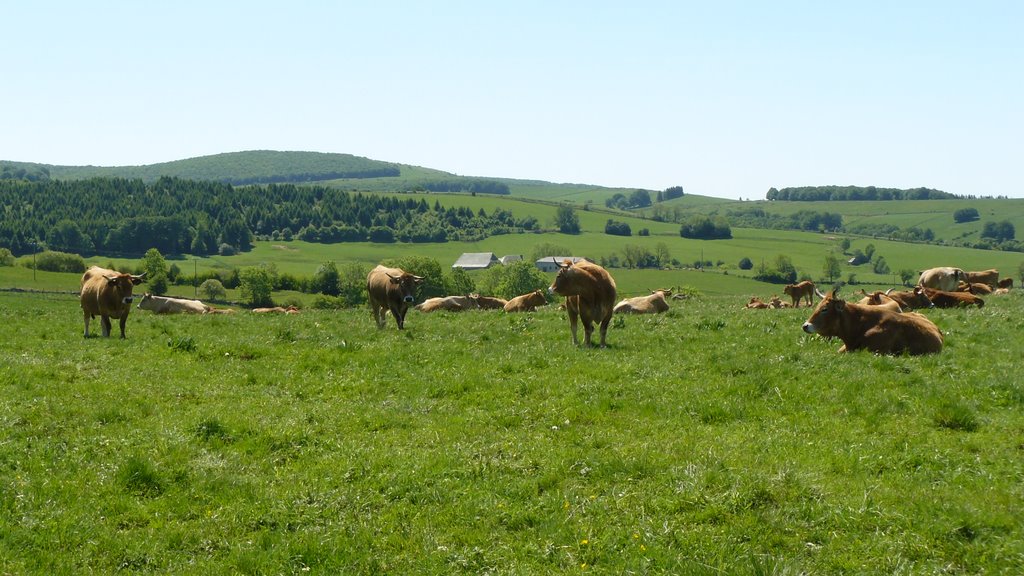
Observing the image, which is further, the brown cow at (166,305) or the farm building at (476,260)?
the farm building at (476,260)

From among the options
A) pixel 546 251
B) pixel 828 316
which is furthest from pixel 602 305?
pixel 546 251

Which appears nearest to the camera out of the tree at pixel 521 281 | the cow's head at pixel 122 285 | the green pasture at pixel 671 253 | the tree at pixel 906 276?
the cow's head at pixel 122 285

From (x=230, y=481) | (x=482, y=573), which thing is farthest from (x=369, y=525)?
(x=230, y=481)

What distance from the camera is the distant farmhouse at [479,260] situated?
507ft

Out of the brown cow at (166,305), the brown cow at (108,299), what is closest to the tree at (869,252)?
the brown cow at (166,305)

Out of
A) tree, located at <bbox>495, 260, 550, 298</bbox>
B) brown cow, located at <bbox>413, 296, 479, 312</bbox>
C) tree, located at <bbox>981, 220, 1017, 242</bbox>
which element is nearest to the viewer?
brown cow, located at <bbox>413, 296, 479, 312</bbox>

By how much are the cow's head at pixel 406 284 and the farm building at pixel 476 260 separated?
12534cm

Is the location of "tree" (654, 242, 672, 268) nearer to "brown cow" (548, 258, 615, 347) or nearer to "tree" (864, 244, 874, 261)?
"tree" (864, 244, 874, 261)

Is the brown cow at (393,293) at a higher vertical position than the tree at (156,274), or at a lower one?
higher

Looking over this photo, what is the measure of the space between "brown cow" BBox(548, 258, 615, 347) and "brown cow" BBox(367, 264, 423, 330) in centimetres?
646

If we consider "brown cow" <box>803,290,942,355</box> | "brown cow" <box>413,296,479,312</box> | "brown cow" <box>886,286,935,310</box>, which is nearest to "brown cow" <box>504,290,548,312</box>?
"brown cow" <box>413,296,479,312</box>

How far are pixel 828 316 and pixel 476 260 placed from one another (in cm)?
14237

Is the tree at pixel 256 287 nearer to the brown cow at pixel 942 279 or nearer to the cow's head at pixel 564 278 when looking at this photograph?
the brown cow at pixel 942 279

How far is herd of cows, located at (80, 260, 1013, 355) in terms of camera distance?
695 inches
